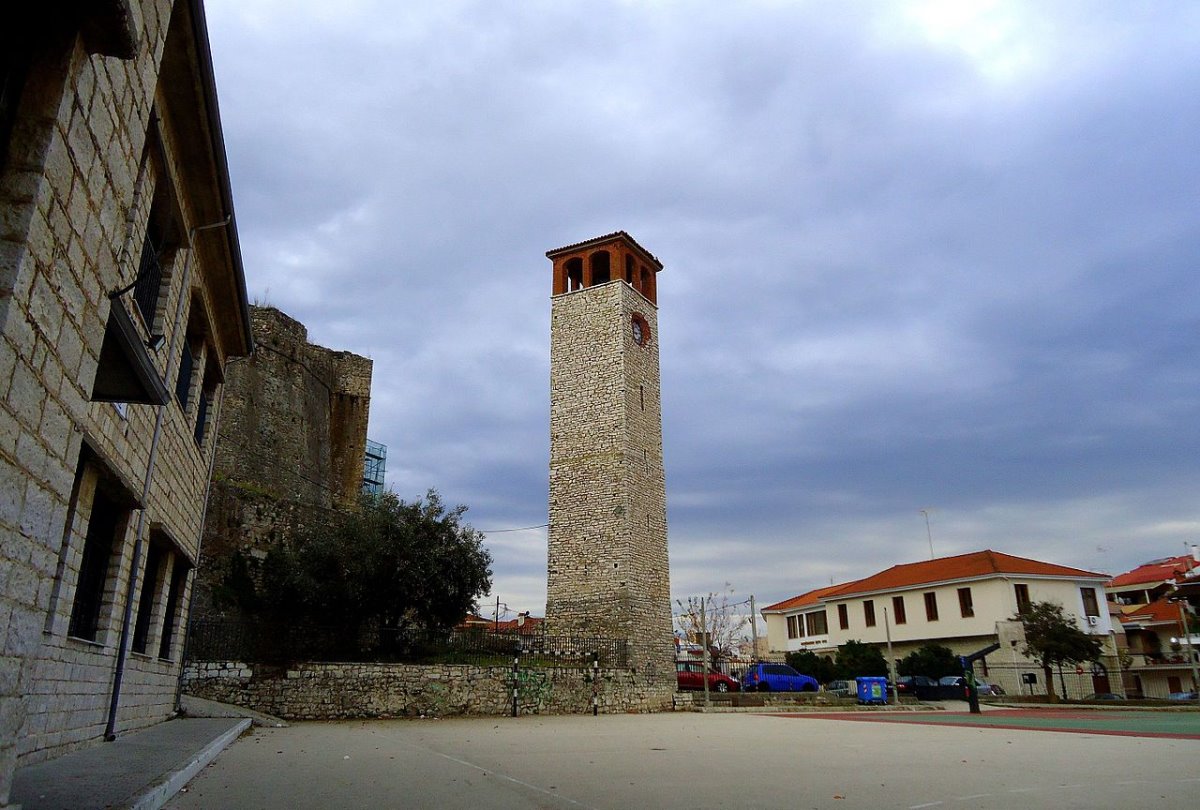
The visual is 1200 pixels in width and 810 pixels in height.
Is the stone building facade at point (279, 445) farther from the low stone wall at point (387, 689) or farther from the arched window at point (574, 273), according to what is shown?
the arched window at point (574, 273)

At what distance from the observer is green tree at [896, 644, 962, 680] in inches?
1227

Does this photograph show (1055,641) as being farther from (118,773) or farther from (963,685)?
(118,773)

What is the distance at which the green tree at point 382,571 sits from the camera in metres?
20.0

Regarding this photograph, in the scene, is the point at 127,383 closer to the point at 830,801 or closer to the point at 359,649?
the point at 830,801

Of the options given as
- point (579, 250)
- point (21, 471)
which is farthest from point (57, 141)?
point (579, 250)

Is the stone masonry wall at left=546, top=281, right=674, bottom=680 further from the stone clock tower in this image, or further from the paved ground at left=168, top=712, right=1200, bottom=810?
the paved ground at left=168, top=712, right=1200, bottom=810

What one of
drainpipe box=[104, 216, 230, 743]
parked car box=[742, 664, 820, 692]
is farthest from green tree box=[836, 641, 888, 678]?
drainpipe box=[104, 216, 230, 743]

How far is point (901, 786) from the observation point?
6562mm

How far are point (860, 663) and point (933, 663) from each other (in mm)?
3273

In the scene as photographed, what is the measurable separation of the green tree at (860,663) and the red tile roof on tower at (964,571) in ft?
18.6

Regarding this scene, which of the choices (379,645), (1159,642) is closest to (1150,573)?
(1159,642)

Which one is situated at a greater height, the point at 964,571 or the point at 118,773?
the point at 964,571

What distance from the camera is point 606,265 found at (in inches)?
1276

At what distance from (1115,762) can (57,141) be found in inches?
417
